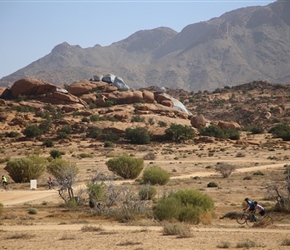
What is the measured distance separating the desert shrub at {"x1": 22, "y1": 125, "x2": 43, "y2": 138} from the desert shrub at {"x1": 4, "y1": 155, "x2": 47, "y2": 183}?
28080 mm

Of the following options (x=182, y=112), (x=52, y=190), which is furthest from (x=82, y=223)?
(x=182, y=112)

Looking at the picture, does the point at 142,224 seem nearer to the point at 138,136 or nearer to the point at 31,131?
the point at 138,136

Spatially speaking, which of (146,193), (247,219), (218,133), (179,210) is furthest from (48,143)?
(247,219)

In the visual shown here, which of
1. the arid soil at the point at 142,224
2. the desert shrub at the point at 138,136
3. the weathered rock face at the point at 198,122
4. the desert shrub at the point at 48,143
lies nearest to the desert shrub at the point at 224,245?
the arid soil at the point at 142,224

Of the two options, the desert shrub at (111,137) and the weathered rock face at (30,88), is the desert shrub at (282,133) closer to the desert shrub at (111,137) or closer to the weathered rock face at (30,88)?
the desert shrub at (111,137)

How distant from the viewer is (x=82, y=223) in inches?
674

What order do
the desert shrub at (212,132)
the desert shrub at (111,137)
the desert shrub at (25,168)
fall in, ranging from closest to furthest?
the desert shrub at (25,168)
the desert shrub at (111,137)
the desert shrub at (212,132)

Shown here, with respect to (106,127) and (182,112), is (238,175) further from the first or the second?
(182,112)

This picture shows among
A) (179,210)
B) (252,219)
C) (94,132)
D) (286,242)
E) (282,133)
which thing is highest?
(94,132)

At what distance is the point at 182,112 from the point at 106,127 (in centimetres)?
2090

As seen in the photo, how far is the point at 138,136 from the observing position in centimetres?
6003

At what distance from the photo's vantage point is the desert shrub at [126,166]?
33.0 metres

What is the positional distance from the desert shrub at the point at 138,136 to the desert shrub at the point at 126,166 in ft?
86.9

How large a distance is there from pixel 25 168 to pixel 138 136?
28857mm
